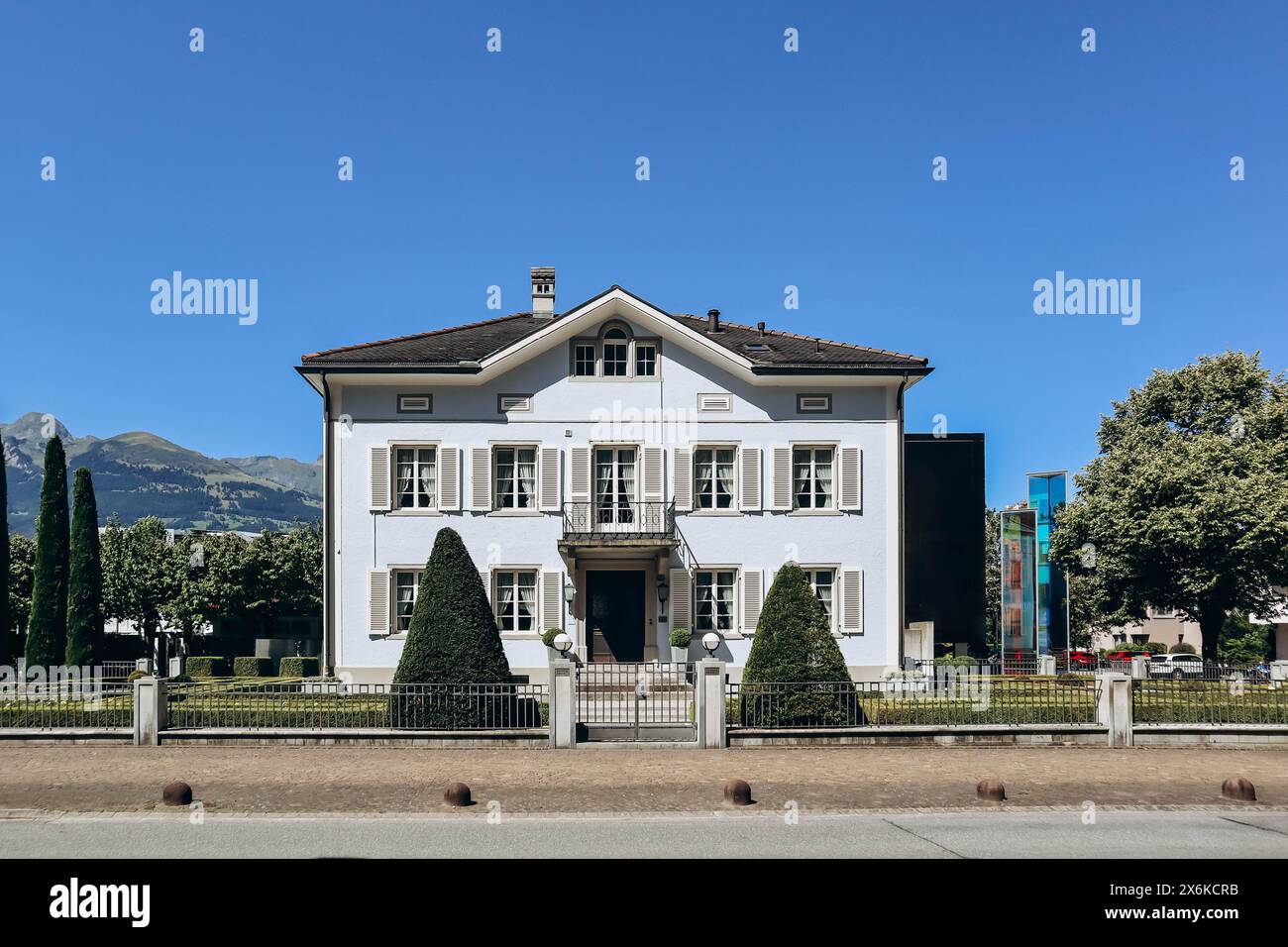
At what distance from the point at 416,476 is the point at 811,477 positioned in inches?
434

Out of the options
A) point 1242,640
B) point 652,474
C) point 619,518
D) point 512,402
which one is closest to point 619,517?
point 619,518

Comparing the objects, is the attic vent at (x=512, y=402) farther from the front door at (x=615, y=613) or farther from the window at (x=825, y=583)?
the window at (x=825, y=583)

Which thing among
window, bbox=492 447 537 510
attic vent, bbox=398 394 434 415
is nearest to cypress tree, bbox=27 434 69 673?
attic vent, bbox=398 394 434 415

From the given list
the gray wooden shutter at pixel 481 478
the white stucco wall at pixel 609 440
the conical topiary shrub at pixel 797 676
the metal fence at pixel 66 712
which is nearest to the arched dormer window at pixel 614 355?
the white stucco wall at pixel 609 440

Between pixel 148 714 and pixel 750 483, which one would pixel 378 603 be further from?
pixel 148 714

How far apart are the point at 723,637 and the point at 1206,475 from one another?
61.6 ft

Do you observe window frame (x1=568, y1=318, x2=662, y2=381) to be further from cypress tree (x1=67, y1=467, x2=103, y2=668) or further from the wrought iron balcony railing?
cypress tree (x1=67, y1=467, x2=103, y2=668)

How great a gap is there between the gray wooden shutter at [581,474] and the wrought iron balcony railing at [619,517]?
0.24 meters

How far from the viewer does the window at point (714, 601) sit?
29.8m

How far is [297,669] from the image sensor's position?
33.8 meters

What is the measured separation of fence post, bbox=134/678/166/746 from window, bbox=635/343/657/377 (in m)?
15.8

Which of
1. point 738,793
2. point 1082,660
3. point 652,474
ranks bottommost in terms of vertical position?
point 1082,660

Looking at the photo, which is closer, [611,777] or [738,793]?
[738,793]

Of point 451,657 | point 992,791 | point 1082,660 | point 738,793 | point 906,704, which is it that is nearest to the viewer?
point 738,793
